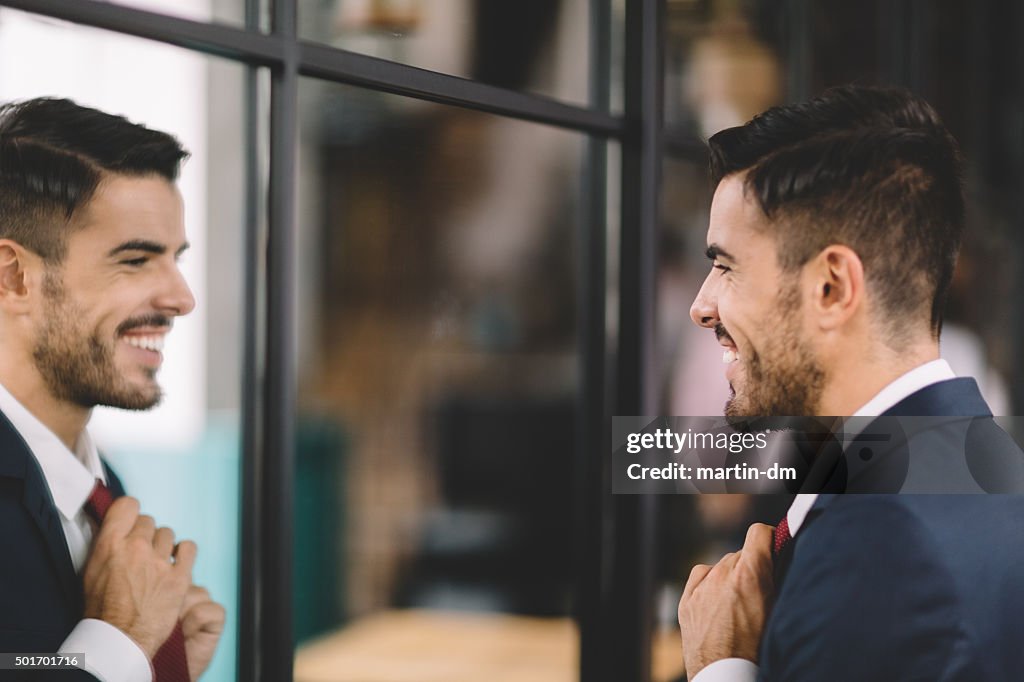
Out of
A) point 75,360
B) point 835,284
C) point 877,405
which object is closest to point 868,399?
point 877,405

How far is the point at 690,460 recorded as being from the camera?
3236 millimetres

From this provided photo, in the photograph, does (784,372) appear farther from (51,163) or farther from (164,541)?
(51,163)

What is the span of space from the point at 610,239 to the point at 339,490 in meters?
1.22

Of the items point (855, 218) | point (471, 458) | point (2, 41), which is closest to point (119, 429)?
point (2, 41)

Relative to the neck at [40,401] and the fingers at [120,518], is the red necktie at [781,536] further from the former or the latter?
the neck at [40,401]

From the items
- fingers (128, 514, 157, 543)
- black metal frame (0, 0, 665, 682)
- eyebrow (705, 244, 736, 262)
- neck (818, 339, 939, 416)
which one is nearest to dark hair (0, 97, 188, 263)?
black metal frame (0, 0, 665, 682)

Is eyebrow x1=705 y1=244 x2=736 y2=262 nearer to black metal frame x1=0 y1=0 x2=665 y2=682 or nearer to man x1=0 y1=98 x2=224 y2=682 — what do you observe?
black metal frame x1=0 y1=0 x2=665 y2=682

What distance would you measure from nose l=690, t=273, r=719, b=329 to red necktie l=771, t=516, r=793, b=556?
0.54 metres

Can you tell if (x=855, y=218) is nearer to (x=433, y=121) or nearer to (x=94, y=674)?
(x=433, y=121)

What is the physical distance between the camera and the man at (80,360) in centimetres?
226

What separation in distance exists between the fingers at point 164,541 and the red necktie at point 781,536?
146 centimetres

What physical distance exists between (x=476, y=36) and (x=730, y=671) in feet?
6.11

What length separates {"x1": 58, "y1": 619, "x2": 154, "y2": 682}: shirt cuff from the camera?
237cm

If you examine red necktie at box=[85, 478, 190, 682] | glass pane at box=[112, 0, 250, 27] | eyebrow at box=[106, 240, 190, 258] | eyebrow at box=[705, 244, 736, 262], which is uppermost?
glass pane at box=[112, 0, 250, 27]
